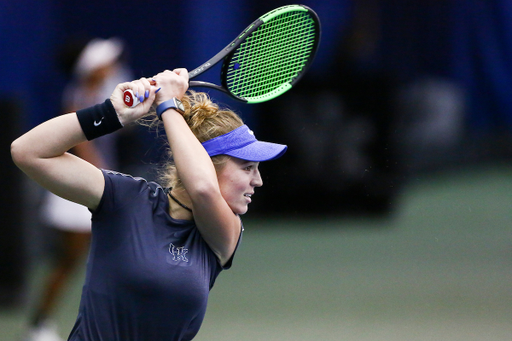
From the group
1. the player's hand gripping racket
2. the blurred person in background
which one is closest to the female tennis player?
the player's hand gripping racket

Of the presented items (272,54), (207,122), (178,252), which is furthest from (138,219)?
(272,54)

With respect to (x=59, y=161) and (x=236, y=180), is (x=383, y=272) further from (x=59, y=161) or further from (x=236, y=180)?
(x=59, y=161)

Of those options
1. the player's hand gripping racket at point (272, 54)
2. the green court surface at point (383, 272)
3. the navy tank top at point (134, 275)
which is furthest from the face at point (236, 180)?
Result: the green court surface at point (383, 272)

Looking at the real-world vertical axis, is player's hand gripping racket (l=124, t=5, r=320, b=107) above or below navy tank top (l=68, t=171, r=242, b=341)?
above

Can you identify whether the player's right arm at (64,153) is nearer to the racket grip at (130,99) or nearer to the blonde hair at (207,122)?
the racket grip at (130,99)

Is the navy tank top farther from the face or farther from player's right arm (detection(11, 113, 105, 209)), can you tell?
the face

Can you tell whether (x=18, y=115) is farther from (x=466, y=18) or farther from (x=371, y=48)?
(x=466, y=18)

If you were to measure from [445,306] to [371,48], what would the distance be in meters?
1.54

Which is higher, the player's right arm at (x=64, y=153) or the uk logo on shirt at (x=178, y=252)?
the player's right arm at (x=64, y=153)

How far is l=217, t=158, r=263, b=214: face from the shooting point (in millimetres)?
1704

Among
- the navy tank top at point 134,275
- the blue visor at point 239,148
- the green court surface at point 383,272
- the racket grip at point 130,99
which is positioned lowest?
the green court surface at point 383,272

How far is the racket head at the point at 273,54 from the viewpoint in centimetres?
212

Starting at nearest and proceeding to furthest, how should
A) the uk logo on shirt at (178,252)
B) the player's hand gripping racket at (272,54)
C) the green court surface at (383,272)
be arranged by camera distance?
the uk logo on shirt at (178,252) < the player's hand gripping racket at (272,54) < the green court surface at (383,272)

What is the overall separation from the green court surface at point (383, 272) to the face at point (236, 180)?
193 cm
